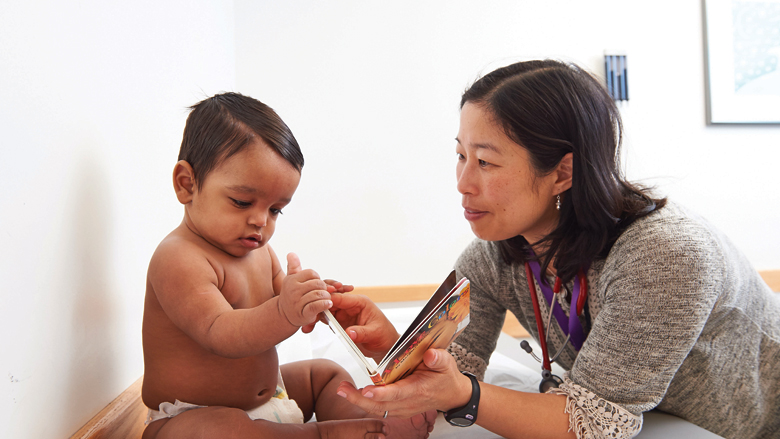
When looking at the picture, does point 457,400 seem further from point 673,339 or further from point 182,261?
point 182,261

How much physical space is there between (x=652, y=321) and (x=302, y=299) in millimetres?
609

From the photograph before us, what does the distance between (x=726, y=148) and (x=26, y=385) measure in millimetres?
3143

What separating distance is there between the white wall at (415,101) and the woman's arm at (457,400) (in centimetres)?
161

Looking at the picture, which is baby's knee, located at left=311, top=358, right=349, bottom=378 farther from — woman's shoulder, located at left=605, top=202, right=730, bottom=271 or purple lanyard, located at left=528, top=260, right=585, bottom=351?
woman's shoulder, located at left=605, top=202, right=730, bottom=271

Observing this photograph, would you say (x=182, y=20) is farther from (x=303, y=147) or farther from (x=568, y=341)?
(x=568, y=341)

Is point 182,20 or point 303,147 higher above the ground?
point 182,20

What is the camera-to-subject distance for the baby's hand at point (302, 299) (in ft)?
2.23

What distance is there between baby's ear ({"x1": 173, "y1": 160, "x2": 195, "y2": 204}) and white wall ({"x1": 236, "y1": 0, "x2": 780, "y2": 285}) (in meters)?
1.48

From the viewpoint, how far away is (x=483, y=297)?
4.14 ft

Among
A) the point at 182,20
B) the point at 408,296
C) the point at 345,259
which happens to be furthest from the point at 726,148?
the point at 182,20

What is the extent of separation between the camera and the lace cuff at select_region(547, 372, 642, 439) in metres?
0.84

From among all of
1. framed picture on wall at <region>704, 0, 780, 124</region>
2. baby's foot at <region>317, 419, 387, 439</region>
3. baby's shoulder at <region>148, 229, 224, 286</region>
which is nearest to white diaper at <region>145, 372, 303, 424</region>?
baby's foot at <region>317, 419, 387, 439</region>

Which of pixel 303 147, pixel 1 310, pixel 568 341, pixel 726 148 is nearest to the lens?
pixel 1 310

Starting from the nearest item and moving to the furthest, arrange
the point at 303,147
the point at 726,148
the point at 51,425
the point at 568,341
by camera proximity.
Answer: the point at 51,425
the point at 568,341
the point at 303,147
the point at 726,148
